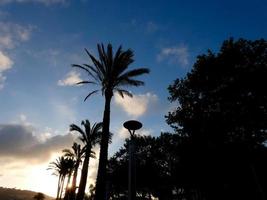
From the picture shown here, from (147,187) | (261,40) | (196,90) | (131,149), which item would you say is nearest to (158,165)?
(147,187)

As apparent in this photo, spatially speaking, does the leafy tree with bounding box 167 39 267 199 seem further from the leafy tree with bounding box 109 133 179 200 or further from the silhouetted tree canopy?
the leafy tree with bounding box 109 133 179 200

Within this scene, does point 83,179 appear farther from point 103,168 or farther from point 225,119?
point 225,119

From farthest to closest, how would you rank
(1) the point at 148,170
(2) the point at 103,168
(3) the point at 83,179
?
(1) the point at 148,170 → (3) the point at 83,179 → (2) the point at 103,168

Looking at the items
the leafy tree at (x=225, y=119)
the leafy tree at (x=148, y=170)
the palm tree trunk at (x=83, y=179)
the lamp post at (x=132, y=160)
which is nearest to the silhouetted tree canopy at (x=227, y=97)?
the leafy tree at (x=225, y=119)

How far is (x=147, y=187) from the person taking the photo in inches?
1610

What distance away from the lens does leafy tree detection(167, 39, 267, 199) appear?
1784 centimetres

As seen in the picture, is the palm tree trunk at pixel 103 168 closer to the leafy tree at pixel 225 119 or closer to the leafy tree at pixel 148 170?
the leafy tree at pixel 225 119

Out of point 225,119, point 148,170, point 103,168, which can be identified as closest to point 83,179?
point 148,170

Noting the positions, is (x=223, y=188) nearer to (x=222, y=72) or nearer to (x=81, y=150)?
(x=222, y=72)

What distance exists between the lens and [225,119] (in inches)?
716

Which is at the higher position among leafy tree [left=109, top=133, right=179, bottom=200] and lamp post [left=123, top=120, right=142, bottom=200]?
leafy tree [left=109, top=133, right=179, bottom=200]

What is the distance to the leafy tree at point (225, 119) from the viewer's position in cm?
1784

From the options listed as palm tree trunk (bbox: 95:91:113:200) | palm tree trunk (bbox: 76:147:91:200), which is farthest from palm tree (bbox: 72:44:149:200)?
palm tree trunk (bbox: 76:147:91:200)

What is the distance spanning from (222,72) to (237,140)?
5.31 metres
